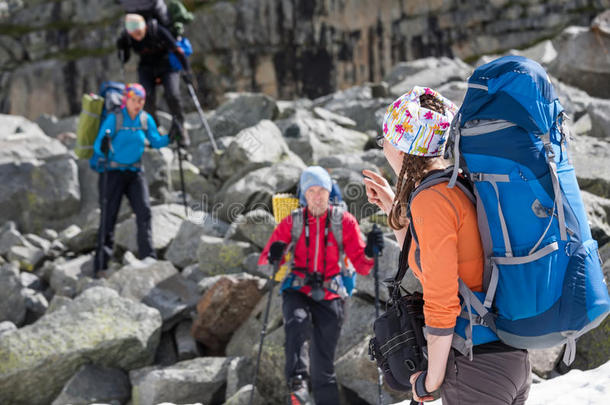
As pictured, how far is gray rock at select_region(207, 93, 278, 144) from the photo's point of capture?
60.8 feet

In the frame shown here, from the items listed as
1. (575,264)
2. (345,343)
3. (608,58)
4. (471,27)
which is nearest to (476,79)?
(575,264)

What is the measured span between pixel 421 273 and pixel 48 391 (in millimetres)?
6461

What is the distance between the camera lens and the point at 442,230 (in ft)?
7.88

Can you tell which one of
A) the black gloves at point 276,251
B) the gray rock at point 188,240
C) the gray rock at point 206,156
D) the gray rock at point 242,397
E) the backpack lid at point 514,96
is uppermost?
the backpack lid at point 514,96

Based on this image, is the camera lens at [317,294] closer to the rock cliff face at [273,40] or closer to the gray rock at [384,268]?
the gray rock at [384,268]

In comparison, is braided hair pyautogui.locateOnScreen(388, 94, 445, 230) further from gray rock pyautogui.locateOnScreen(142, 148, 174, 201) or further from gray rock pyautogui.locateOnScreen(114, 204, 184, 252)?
gray rock pyautogui.locateOnScreen(142, 148, 174, 201)

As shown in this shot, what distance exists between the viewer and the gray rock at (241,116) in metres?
18.5

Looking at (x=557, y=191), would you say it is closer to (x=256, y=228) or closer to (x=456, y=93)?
(x=256, y=228)

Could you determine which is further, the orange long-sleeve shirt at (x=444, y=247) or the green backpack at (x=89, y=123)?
the green backpack at (x=89, y=123)

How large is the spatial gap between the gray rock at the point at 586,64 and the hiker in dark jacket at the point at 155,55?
1181 cm

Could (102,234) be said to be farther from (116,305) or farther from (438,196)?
(438,196)

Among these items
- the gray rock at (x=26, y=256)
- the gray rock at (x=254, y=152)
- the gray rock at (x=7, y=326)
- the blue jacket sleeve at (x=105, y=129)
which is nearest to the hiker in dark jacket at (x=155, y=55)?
the gray rock at (x=254, y=152)

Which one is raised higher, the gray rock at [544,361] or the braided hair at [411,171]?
the braided hair at [411,171]

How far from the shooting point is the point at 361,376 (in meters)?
6.54
